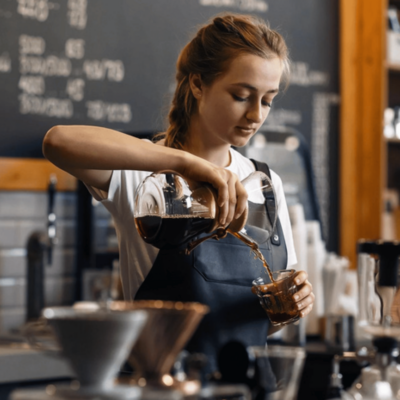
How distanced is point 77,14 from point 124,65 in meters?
0.30

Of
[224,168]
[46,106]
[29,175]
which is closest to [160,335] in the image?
[224,168]

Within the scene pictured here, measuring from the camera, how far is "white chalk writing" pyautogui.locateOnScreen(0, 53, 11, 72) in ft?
9.38

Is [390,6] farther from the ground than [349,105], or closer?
farther from the ground

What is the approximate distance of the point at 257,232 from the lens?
1.43 meters

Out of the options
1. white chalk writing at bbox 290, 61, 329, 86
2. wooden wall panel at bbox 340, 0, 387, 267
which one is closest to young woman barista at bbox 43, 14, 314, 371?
white chalk writing at bbox 290, 61, 329, 86

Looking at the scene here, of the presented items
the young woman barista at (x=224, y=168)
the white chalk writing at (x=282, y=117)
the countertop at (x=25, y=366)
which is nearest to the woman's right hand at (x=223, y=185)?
the young woman barista at (x=224, y=168)

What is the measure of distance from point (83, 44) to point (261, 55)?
1.61 m

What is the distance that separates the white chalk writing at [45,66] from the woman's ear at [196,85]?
134 cm

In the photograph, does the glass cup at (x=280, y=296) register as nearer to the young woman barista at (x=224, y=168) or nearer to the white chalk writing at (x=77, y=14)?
the young woman barista at (x=224, y=168)

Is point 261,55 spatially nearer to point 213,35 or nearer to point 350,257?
point 213,35

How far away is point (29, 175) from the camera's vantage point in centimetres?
287

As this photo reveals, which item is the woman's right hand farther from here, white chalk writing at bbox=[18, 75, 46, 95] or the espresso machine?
white chalk writing at bbox=[18, 75, 46, 95]

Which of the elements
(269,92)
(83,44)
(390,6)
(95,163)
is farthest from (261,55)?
(390,6)

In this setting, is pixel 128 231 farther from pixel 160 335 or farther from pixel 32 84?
pixel 32 84
